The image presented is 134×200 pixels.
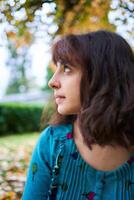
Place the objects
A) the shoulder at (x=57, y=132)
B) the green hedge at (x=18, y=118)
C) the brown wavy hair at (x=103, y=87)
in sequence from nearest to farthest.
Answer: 1. the brown wavy hair at (x=103, y=87)
2. the shoulder at (x=57, y=132)
3. the green hedge at (x=18, y=118)

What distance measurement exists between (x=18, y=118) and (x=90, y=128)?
552 inches

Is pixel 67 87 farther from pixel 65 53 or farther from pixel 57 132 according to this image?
pixel 57 132

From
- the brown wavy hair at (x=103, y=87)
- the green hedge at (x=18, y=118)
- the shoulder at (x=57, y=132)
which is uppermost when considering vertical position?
the brown wavy hair at (x=103, y=87)

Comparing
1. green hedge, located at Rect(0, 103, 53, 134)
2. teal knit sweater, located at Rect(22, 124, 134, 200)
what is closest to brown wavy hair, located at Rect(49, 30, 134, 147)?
teal knit sweater, located at Rect(22, 124, 134, 200)

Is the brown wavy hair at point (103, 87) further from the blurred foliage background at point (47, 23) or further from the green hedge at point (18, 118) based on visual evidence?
the green hedge at point (18, 118)

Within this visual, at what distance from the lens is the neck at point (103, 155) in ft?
6.38

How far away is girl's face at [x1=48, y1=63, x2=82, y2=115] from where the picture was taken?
6.20ft

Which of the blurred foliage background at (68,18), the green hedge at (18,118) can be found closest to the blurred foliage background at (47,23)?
the blurred foliage background at (68,18)

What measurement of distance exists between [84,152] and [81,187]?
0.17 meters

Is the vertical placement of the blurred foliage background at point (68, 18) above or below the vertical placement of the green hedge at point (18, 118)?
above

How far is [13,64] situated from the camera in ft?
155

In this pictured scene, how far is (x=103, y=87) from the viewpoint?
1863 mm

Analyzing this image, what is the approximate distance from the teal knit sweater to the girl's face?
16 cm

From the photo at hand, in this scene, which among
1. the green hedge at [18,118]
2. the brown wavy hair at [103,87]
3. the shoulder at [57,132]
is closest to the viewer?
the brown wavy hair at [103,87]
